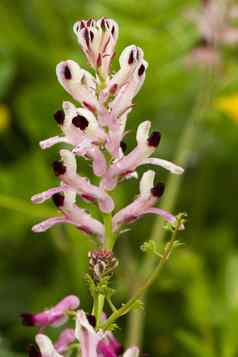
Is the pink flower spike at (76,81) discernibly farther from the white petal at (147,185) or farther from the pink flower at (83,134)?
the white petal at (147,185)

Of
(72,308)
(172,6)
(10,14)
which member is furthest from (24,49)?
(72,308)

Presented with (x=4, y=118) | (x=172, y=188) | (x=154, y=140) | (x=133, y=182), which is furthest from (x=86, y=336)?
(x=4, y=118)

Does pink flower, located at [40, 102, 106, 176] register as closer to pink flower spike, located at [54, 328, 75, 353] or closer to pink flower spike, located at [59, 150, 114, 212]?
pink flower spike, located at [59, 150, 114, 212]

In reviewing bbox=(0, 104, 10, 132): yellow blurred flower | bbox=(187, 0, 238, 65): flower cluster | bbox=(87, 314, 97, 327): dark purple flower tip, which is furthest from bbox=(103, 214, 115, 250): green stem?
bbox=(0, 104, 10, 132): yellow blurred flower

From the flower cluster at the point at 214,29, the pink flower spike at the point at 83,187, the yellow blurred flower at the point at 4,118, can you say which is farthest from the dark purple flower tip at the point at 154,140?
the yellow blurred flower at the point at 4,118

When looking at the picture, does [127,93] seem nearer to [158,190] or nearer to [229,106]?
[158,190]
